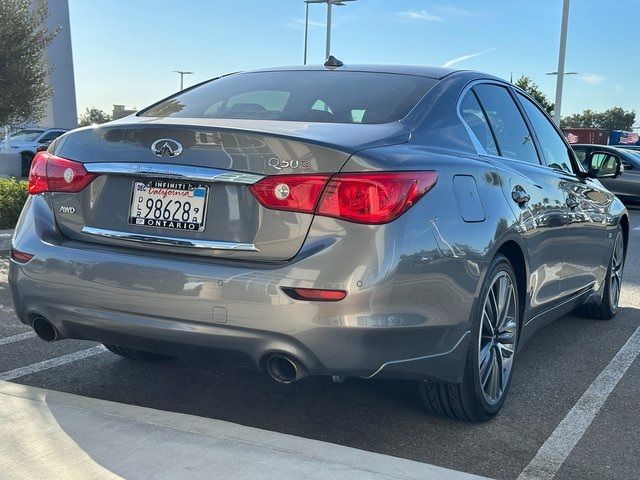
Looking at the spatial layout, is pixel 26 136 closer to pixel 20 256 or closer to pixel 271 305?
pixel 20 256

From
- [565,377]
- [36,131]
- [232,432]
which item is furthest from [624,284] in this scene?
[36,131]

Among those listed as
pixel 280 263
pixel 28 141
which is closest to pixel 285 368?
pixel 280 263

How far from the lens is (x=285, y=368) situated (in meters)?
2.97

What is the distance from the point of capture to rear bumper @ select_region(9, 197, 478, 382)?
2828mm

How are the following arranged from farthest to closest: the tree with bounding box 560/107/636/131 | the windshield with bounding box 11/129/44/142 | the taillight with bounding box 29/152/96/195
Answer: the tree with bounding box 560/107/636/131, the windshield with bounding box 11/129/44/142, the taillight with bounding box 29/152/96/195

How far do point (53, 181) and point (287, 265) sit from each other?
116 centimetres

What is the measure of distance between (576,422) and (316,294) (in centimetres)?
164

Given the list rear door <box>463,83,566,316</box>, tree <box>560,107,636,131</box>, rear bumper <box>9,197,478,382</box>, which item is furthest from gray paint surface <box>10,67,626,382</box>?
tree <box>560,107,636,131</box>

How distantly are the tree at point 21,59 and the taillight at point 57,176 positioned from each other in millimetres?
7272

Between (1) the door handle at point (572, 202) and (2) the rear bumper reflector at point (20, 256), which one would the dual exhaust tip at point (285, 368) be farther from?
(1) the door handle at point (572, 202)

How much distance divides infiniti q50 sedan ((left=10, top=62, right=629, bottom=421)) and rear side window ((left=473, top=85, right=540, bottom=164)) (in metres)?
0.39

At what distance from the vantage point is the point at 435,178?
10.1ft

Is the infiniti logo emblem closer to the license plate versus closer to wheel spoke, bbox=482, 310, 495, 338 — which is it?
the license plate

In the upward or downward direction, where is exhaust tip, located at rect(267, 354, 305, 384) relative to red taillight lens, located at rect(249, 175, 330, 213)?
downward
